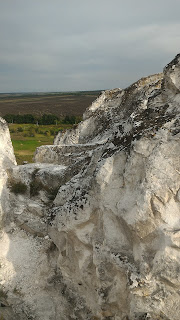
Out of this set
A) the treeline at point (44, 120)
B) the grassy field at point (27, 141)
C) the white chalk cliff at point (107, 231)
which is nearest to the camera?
the white chalk cliff at point (107, 231)

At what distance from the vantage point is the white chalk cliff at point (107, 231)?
7414 millimetres

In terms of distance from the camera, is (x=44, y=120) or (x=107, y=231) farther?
(x=44, y=120)

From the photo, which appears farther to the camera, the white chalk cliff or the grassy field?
the grassy field

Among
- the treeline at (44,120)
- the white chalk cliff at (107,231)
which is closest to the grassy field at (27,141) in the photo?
the treeline at (44,120)

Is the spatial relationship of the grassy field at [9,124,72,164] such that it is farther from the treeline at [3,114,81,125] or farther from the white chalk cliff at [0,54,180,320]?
the white chalk cliff at [0,54,180,320]

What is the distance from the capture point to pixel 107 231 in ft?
28.1

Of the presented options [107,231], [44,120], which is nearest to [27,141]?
[44,120]

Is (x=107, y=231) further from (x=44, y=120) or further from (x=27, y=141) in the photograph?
(x=44, y=120)

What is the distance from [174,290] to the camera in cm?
717

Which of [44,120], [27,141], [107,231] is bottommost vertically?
[27,141]

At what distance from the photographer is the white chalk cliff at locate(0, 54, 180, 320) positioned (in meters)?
7.41

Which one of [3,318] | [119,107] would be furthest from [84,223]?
[119,107]

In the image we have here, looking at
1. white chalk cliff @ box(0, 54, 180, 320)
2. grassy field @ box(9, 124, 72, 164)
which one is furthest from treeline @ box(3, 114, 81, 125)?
white chalk cliff @ box(0, 54, 180, 320)

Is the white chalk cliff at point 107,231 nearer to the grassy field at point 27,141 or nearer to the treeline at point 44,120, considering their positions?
the grassy field at point 27,141
